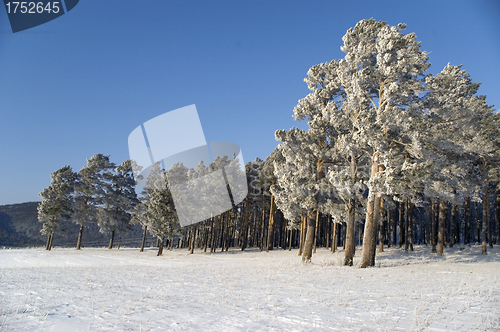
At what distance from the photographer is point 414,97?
666 inches

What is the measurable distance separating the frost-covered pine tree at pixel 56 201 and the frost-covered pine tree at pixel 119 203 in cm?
450

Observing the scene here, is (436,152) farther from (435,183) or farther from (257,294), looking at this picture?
(257,294)

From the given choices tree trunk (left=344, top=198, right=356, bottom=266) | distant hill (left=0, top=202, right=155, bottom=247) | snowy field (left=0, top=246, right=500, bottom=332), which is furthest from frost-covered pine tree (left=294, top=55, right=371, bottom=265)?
distant hill (left=0, top=202, right=155, bottom=247)

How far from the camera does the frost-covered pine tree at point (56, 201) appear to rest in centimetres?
3573

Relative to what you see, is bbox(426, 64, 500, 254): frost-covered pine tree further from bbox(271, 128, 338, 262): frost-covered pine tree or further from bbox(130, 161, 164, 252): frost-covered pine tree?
bbox(130, 161, 164, 252): frost-covered pine tree

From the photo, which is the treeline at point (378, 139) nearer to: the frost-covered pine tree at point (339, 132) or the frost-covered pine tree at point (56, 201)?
the frost-covered pine tree at point (339, 132)

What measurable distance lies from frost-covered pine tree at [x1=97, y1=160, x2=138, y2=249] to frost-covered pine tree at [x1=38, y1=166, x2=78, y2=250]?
4.50m

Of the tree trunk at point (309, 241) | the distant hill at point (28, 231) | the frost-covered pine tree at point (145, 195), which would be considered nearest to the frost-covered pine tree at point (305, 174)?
the tree trunk at point (309, 241)

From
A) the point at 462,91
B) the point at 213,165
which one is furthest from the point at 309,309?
the point at 213,165

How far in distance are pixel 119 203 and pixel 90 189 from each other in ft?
14.9

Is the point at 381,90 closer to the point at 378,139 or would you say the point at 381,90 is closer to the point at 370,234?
the point at 378,139

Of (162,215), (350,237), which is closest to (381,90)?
(350,237)

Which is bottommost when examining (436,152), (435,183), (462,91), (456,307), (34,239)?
(34,239)

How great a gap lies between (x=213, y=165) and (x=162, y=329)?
35.9 metres
